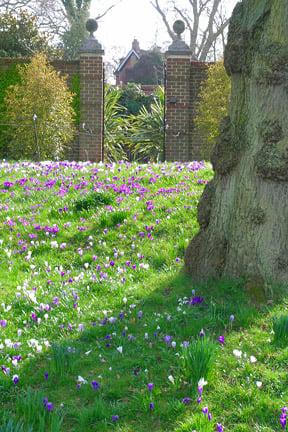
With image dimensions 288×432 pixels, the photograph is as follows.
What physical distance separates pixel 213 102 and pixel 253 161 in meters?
11.1

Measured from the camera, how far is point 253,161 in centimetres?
450

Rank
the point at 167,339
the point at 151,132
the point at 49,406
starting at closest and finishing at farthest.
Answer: the point at 49,406, the point at 167,339, the point at 151,132

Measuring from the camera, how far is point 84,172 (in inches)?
337

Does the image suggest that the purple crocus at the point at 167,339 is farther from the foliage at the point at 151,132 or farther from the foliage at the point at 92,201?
the foliage at the point at 151,132

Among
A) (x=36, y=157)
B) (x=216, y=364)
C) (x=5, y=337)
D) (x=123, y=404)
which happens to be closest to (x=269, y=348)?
(x=216, y=364)

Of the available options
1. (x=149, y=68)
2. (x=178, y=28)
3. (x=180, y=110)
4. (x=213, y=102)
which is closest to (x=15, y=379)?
(x=213, y=102)

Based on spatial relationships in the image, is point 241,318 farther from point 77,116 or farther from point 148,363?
point 77,116

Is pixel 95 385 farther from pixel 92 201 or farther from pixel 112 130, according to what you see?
pixel 112 130

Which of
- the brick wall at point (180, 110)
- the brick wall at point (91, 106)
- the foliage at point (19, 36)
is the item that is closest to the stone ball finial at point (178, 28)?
the brick wall at point (180, 110)

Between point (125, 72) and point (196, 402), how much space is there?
51.1 metres

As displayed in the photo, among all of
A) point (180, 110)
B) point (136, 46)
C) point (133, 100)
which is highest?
point (136, 46)

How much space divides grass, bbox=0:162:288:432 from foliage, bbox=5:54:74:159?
24.9ft

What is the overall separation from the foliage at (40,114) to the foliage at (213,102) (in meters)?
3.55

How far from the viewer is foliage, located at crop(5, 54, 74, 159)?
14547 millimetres
